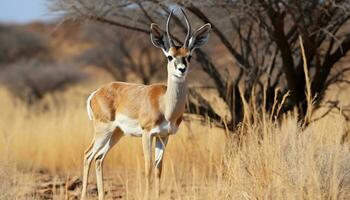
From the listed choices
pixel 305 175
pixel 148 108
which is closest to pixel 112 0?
pixel 148 108

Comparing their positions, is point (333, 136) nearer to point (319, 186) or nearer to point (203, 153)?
point (319, 186)

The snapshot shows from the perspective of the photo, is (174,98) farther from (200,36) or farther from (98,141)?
(98,141)

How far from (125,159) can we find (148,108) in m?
2.89

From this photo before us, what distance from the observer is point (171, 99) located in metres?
6.14

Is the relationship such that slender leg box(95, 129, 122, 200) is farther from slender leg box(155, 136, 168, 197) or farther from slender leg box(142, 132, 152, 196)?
slender leg box(142, 132, 152, 196)

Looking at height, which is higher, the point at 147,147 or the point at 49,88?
the point at 49,88

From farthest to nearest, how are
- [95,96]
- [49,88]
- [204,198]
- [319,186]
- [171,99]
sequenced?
[49,88] < [95,96] < [171,99] < [204,198] < [319,186]

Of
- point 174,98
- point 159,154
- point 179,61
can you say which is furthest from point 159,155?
point 179,61

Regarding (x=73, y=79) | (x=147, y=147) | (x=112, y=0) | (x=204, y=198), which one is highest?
(x=73, y=79)

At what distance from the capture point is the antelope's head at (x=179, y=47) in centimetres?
587

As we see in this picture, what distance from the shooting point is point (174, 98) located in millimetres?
6133

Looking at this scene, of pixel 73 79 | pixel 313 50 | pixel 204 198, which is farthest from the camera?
pixel 73 79

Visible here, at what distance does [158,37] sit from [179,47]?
0.25 metres

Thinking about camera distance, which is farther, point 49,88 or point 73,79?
point 73,79
